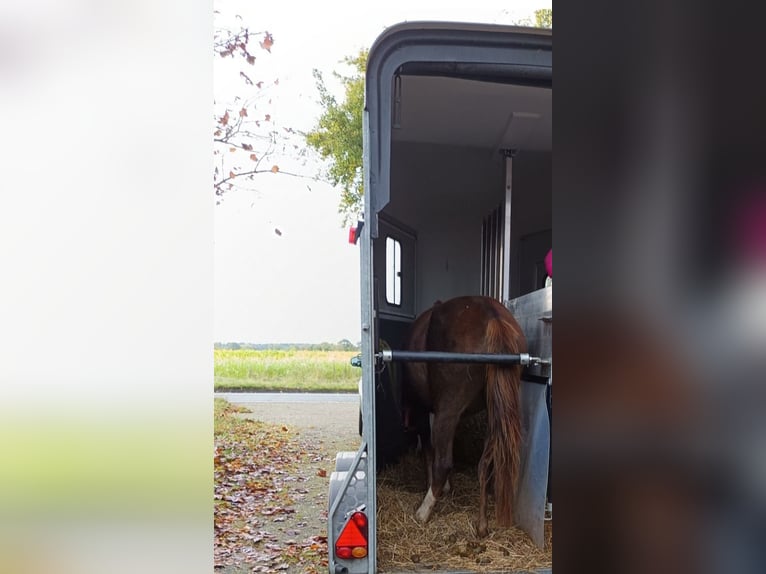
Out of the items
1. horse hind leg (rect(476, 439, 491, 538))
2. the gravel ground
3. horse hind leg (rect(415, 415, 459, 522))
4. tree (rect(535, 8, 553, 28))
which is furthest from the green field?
horse hind leg (rect(476, 439, 491, 538))

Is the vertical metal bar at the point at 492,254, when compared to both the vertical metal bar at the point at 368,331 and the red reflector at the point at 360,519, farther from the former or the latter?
the red reflector at the point at 360,519

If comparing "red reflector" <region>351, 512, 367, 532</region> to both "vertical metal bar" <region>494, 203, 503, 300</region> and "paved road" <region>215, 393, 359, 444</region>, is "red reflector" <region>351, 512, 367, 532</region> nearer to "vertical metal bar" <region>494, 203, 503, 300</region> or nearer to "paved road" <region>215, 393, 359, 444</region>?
"vertical metal bar" <region>494, 203, 503, 300</region>

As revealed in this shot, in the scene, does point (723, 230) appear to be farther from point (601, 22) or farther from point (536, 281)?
point (536, 281)

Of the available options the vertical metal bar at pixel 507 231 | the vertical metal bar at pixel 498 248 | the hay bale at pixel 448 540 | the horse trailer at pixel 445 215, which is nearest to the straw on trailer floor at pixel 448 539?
the hay bale at pixel 448 540

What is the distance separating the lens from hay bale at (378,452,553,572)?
7.72ft

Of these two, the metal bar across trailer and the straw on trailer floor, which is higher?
the metal bar across trailer

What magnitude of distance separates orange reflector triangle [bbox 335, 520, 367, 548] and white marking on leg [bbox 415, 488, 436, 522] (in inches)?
41.7

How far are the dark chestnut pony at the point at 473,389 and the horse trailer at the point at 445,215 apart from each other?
120 millimetres

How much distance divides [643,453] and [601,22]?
394mm

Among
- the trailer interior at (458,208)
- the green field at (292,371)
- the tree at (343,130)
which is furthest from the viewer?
the green field at (292,371)

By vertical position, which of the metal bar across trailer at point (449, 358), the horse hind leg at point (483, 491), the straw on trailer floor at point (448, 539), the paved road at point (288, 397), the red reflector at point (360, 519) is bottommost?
the paved road at point (288, 397)

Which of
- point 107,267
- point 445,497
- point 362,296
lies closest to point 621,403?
point 107,267

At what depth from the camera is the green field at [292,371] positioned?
11352 millimetres

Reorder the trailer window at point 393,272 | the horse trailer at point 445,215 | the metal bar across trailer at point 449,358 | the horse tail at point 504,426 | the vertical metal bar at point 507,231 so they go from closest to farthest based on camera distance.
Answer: the horse trailer at point 445,215
the metal bar across trailer at point 449,358
the horse tail at point 504,426
the vertical metal bar at point 507,231
the trailer window at point 393,272
